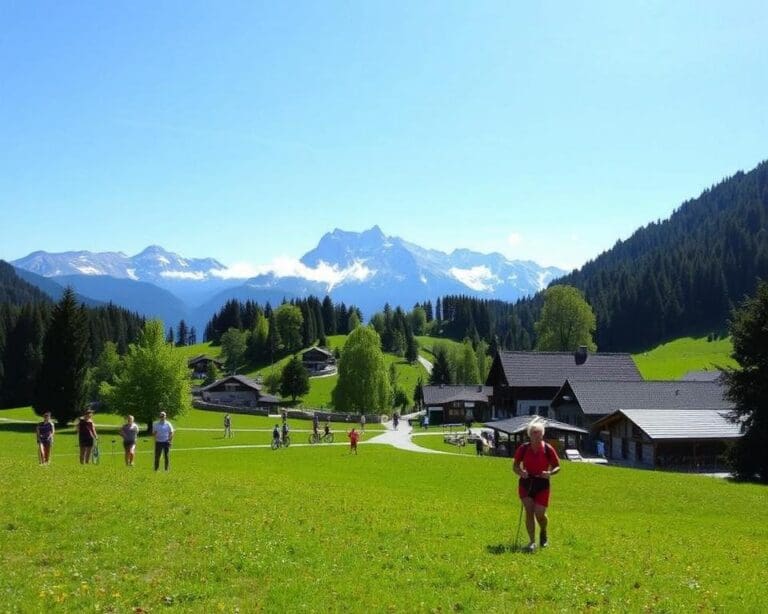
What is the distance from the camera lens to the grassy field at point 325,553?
9656 mm

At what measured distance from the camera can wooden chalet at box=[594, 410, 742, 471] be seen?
51281mm

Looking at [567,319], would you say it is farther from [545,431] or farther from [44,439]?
[44,439]

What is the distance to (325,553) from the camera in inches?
469

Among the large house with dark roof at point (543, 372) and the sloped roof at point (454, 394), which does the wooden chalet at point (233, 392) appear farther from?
the large house with dark roof at point (543, 372)

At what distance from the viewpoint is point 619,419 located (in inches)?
2242

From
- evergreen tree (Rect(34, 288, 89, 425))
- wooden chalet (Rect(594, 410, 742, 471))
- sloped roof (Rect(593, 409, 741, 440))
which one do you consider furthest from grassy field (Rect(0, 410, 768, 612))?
evergreen tree (Rect(34, 288, 89, 425))

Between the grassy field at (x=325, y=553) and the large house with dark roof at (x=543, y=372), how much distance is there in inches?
2252

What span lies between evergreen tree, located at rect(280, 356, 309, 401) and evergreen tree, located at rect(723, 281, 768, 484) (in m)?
82.7

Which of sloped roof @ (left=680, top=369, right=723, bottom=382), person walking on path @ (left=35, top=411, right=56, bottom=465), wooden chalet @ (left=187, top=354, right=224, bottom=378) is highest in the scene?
wooden chalet @ (left=187, top=354, right=224, bottom=378)

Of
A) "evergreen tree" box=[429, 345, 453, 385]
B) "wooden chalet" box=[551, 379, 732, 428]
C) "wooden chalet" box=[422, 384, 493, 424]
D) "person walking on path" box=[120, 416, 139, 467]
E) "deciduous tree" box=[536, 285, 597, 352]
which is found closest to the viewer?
"person walking on path" box=[120, 416, 139, 467]

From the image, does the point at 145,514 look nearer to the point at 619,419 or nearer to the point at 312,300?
the point at 619,419

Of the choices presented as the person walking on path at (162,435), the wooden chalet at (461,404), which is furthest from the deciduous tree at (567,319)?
the person walking on path at (162,435)

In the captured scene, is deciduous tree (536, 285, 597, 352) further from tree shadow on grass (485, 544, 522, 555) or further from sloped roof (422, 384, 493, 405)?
tree shadow on grass (485, 544, 522, 555)

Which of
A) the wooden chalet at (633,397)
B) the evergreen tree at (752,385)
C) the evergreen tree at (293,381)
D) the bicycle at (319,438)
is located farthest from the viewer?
the evergreen tree at (293,381)
